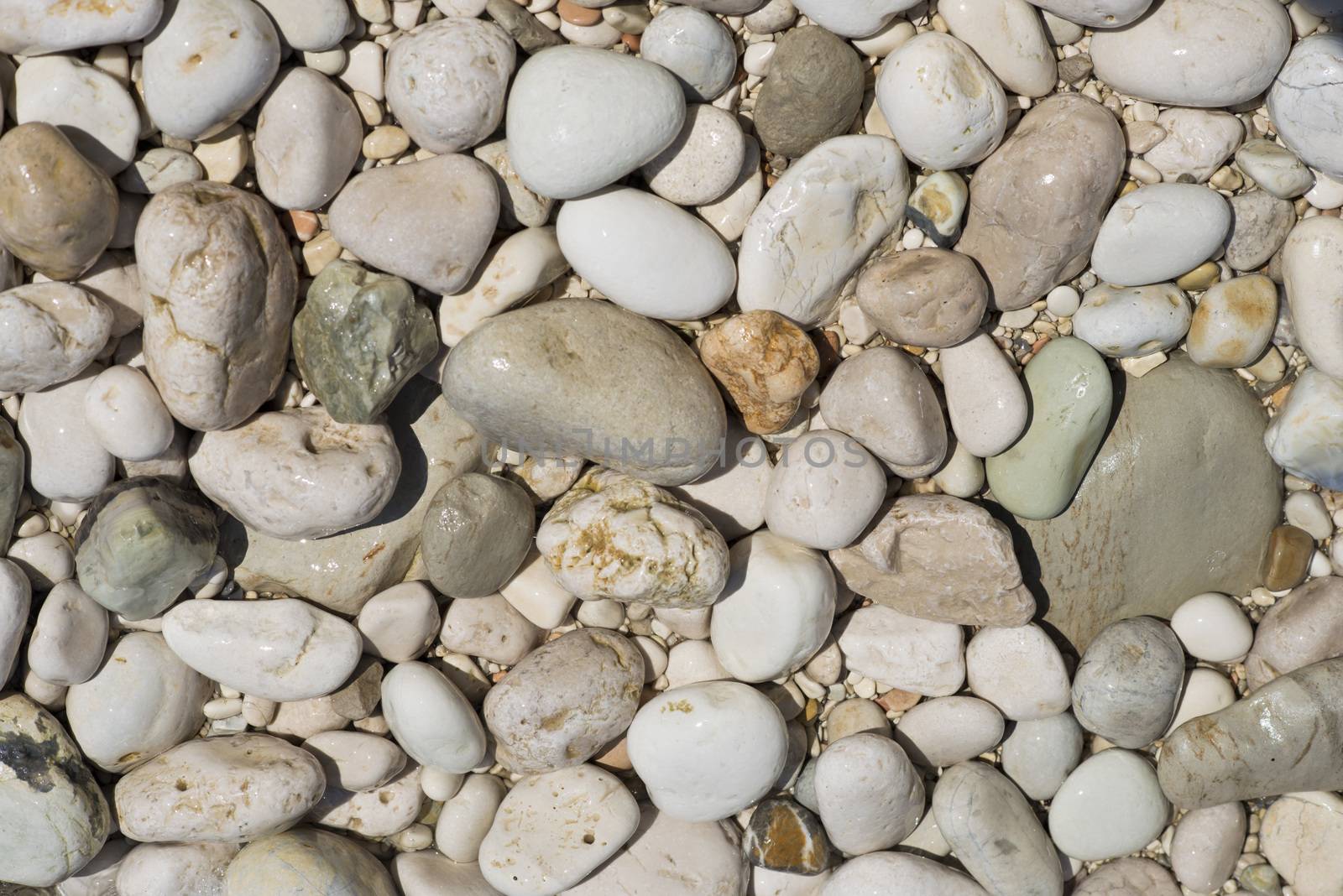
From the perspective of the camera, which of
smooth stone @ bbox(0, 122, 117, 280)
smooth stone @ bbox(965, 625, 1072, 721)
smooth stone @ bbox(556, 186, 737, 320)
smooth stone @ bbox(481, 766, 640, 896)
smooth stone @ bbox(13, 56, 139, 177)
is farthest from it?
smooth stone @ bbox(965, 625, 1072, 721)

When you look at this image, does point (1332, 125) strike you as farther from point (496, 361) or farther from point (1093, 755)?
point (496, 361)

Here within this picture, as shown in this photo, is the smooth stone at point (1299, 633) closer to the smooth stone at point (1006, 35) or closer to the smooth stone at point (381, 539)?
the smooth stone at point (1006, 35)

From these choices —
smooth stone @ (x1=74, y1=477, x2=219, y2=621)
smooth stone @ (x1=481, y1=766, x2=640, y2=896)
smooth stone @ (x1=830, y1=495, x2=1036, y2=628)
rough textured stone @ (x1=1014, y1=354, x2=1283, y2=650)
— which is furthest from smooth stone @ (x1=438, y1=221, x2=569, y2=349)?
rough textured stone @ (x1=1014, y1=354, x2=1283, y2=650)

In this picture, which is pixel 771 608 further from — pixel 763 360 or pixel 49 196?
pixel 49 196

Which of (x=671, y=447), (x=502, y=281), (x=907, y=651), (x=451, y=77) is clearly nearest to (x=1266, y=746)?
(x=907, y=651)

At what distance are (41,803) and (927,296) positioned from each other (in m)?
2.41

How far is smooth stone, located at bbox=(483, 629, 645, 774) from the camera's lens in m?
2.35

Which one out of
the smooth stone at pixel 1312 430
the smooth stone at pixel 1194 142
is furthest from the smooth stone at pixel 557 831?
the smooth stone at pixel 1194 142

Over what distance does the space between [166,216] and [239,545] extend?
81 cm

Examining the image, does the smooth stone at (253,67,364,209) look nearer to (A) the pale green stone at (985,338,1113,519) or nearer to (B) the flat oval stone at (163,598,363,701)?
(B) the flat oval stone at (163,598,363,701)

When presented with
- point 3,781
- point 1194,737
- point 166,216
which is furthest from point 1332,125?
point 3,781

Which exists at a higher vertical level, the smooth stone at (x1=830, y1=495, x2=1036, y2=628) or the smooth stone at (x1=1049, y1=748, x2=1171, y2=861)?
the smooth stone at (x1=830, y1=495, x2=1036, y2=628)

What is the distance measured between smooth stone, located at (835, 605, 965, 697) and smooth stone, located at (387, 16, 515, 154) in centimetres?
157

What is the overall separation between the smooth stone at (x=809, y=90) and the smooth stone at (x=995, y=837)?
1671 millimetres
